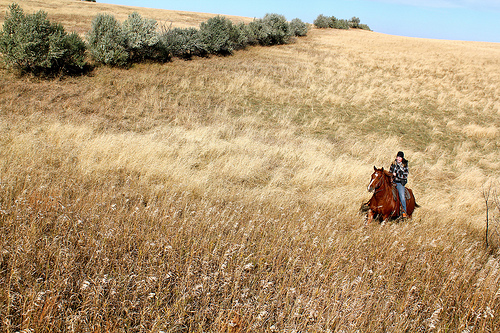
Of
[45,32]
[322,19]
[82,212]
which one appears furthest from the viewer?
[322,19]

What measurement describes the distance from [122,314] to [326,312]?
2.20 metres

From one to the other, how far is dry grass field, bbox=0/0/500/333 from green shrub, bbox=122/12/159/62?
2119 mm

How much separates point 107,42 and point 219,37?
10.3 meters

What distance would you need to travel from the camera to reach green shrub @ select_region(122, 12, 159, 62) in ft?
58.3

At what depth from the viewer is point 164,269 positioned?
11.7 ft

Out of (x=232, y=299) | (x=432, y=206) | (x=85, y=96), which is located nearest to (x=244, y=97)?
(x=85, y=96)

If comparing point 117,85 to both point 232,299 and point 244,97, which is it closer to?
point 244,97

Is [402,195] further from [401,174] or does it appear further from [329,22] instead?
[329,22]

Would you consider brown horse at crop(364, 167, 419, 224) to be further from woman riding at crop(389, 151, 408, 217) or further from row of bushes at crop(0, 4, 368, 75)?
row of bushes at crop(0, 4, 368, 75)

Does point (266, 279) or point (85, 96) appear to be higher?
point (85, 96)

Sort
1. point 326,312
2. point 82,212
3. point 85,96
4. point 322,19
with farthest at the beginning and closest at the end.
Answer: point 322,19 < point 85,96 < point 82,212 < point 326,312

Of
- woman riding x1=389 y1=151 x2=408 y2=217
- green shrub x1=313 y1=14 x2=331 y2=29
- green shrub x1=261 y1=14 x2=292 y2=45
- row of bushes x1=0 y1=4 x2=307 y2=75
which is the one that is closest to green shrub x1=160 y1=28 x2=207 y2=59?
row of bushes x1=0 y1=4 x2=307 y2=75

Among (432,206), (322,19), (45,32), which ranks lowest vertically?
(432,206)

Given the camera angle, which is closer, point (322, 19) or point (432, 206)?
point (432, 206)
